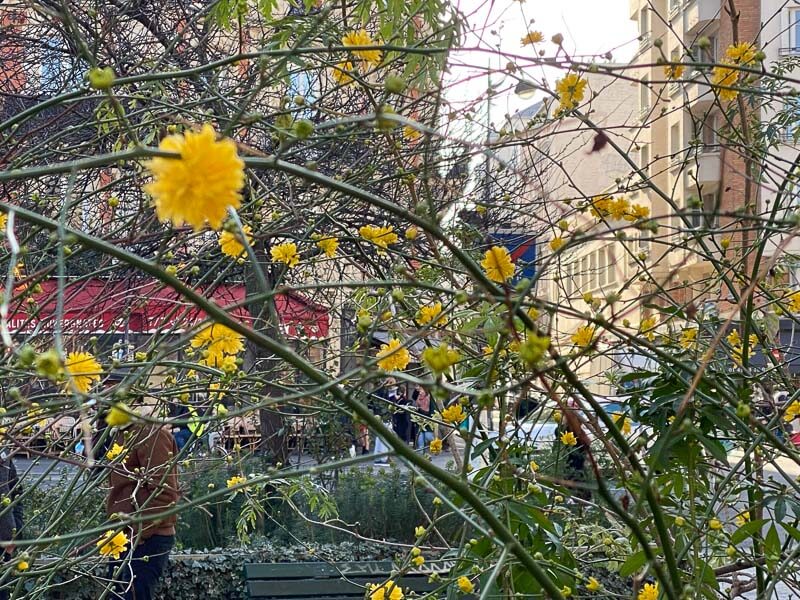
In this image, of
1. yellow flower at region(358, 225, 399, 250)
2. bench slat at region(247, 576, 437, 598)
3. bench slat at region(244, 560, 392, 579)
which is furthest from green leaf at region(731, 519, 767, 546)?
bench slat at region(244, 560, 392, 579)

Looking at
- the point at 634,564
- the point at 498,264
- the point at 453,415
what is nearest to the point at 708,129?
the point at 453,415

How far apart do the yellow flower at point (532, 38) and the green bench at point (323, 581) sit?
102 inches

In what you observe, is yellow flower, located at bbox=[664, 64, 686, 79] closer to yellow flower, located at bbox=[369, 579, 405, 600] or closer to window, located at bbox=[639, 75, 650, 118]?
window, located at bbox=[639, 75, 650, 118]

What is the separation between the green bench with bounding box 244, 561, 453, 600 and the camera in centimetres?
470

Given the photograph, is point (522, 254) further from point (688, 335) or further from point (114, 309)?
point (114, 309)

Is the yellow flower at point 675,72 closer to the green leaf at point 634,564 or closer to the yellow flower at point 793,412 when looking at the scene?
the yellow flower at point 793,412

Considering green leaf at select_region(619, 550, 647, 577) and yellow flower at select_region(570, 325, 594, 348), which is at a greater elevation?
yellow flower at select_region(570, 325, 594, 348)

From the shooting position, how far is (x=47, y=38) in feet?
24.1

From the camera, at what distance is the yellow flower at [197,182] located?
A: 86 cm

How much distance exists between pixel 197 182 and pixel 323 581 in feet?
14.2

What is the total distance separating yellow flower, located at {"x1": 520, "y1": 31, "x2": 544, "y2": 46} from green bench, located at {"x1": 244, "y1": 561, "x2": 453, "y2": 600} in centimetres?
260

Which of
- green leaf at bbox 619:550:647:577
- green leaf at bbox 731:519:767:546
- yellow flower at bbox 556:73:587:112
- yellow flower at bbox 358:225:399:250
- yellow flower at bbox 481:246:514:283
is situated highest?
yellow flower at bbox 556:73:587:112

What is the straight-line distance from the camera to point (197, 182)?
86 centimetres

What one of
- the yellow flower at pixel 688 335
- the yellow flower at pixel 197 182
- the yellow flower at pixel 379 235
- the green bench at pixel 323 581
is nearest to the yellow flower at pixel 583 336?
the yellow flower at pixel 379 235
